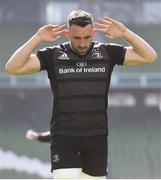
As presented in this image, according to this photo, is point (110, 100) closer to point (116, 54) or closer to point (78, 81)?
point (116, 54)

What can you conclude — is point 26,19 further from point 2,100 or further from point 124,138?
point 124,138

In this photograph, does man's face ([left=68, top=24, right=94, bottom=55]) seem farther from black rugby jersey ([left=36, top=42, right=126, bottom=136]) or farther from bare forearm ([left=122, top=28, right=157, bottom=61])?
bare forearm ([left=122, top=28, right=157, bottom=61])

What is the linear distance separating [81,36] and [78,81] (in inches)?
10.0

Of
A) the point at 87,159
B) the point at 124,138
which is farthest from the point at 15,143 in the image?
the point at 87,159

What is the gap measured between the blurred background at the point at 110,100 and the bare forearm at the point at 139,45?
4.67 meters

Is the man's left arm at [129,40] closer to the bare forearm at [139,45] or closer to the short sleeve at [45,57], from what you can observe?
the bare forearm at [139,45]

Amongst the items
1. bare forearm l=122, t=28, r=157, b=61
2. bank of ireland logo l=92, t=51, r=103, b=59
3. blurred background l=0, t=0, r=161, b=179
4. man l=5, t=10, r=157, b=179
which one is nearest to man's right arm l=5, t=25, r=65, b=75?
man l=5, t=10, r=157, b=179

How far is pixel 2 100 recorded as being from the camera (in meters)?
8.98

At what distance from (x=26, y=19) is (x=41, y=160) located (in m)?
1.78

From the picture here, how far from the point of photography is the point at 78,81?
12.6 feet

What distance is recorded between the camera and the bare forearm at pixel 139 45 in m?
3.95

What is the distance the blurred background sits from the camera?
8.77 m

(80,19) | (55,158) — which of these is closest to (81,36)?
(80,19)

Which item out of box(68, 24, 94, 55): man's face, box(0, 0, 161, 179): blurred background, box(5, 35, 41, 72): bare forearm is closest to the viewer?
box(68, 24, 94, 55): man's face
